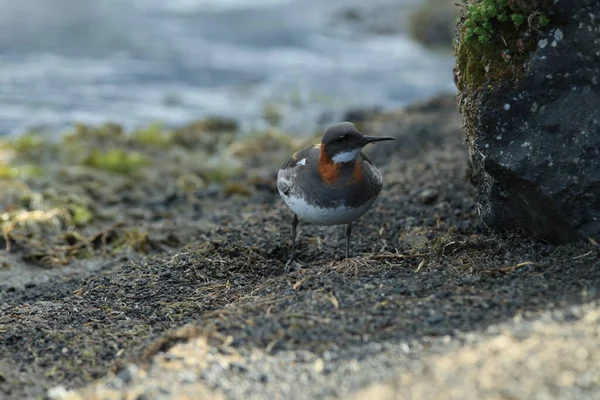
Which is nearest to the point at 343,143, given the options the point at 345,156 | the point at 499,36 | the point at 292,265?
the point at 345,156

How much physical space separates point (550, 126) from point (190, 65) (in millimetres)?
12675

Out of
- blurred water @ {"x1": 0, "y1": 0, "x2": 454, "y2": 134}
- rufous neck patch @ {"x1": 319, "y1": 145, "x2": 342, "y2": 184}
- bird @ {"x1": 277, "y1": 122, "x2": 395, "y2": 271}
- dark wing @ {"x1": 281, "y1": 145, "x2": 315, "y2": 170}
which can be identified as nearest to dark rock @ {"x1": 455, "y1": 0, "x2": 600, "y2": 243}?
bird @ {"x1": 277, "y1": 122, "x2": 395, "y2": 271}

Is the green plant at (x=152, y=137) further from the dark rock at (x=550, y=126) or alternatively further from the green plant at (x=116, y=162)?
the dark rock at (x=550, y=126)

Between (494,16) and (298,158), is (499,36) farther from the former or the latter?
(298,158)

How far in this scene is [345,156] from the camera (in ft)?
19.4

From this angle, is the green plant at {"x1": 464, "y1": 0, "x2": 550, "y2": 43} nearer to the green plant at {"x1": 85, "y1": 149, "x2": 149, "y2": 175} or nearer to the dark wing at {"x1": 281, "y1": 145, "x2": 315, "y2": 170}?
the dark wing at {"x1": 281, "y1": 145, "x2": 315, "y2": 170}

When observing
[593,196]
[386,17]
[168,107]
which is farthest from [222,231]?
[386,17]

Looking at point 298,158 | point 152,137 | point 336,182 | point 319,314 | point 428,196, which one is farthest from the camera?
point 152,137

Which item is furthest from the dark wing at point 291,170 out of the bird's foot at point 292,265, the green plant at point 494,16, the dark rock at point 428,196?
the green plant at point 494,16

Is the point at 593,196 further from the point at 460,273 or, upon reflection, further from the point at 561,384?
the point at 561,384

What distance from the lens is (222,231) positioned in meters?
7.09

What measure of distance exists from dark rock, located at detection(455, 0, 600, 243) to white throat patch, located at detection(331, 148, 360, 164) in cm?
90

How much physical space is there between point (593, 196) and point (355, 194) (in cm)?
169

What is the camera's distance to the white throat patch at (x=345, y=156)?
5918 millimetres
